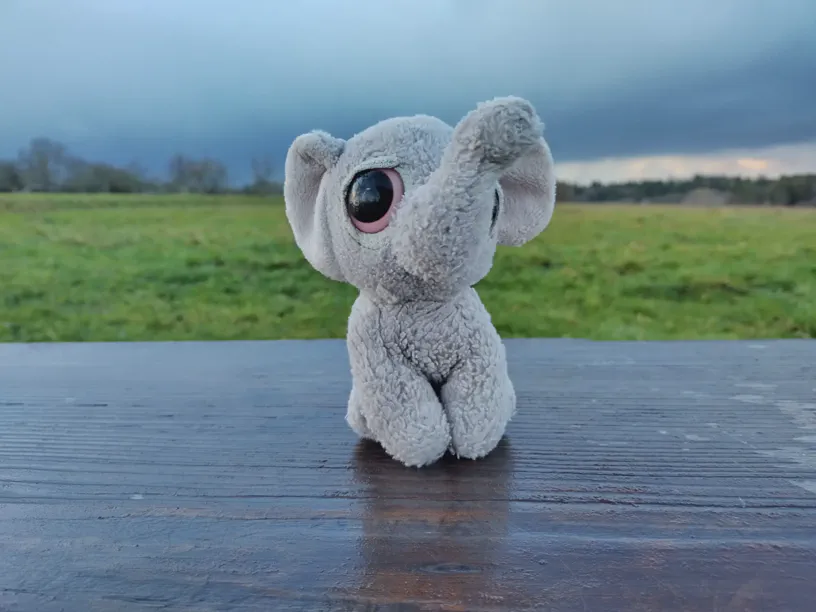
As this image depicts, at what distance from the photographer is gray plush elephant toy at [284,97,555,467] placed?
0.35 meters

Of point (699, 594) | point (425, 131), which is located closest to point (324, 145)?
point (425, 131)

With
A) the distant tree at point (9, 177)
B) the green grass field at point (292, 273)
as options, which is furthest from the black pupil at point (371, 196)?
the distant tree at point (9, 177)

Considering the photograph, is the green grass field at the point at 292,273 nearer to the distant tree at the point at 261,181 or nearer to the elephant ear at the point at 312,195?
the distant tree at the point at 261,181

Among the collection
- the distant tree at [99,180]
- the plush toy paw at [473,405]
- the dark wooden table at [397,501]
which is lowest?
the dark wooden table at [397,501]

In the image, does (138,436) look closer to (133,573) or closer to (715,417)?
(133,573)

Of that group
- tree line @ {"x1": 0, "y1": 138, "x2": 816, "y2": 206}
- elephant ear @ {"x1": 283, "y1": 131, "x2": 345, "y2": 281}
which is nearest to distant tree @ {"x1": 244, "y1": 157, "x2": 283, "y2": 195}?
tree line @ {"x1": 0, "y1": 138, "x2": 816, "y2": 206}

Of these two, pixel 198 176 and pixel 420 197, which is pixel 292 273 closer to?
pixel 198 176

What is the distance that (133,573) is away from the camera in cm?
32

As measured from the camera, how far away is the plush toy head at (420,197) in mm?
334

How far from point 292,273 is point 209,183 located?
0.27 metres

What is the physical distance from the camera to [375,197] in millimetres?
383

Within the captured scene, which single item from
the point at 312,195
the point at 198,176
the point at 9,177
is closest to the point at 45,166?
the point at 9,177

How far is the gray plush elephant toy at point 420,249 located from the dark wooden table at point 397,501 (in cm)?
4

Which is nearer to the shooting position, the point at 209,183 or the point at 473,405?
the point at 473,405
